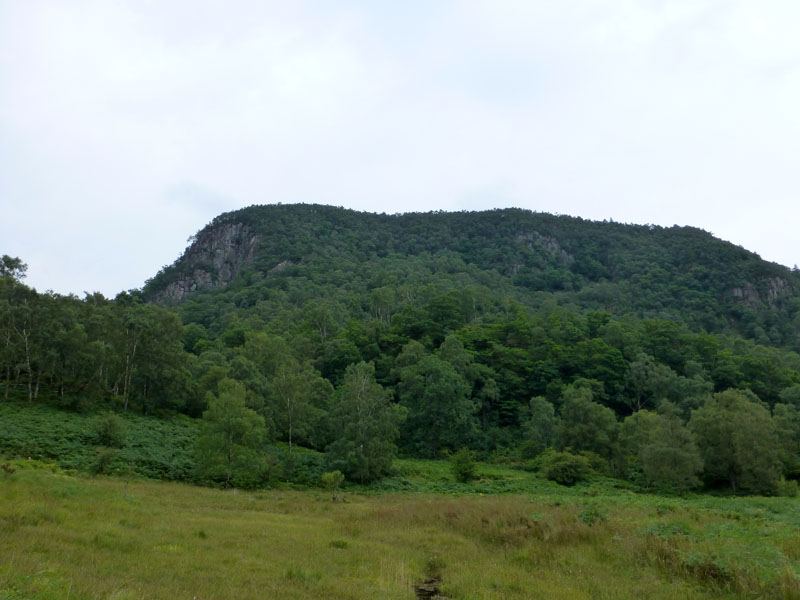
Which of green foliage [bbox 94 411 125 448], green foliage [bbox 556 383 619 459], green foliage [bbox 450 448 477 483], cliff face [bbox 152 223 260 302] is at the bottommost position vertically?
green foliage [bbox 450 448 477 483]

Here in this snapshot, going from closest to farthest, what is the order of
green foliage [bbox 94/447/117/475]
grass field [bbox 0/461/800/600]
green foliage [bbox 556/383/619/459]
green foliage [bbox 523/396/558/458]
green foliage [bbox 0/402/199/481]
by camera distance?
1. grass field [bbox 0/461/800/600]
2. green foliage [bbox 94/447/117/475]
3. green foliage [bbox 0/402/199/481]
4. green foliage [bbox 556/383/619/459]
5. green foliage [bbox 523/396/558/458]

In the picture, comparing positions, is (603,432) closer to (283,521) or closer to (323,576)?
(283,521)

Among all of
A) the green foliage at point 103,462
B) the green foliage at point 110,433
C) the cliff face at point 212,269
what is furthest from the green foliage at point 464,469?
the cliff face at point 212,269

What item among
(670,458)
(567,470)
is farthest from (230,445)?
(670,458)

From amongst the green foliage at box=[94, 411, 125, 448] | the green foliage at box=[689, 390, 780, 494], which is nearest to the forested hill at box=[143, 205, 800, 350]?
the green foliage at box=[689, 390, 780, 494]

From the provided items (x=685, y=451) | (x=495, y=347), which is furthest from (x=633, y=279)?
(x=685, y=451)

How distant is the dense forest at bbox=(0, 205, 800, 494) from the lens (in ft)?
144

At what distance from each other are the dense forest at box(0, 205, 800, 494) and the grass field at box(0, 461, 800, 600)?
18.7 meters

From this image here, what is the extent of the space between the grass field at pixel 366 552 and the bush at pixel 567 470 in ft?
77.4

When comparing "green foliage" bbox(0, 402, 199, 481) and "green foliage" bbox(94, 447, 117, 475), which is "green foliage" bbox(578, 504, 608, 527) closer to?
"green foliage" bbox(0, 402, 199, 481)

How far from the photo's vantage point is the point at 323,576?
1163cm

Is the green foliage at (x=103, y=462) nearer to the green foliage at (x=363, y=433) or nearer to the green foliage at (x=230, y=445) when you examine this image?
the green foliage at (x=230, y=445)

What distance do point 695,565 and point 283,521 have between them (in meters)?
14.8

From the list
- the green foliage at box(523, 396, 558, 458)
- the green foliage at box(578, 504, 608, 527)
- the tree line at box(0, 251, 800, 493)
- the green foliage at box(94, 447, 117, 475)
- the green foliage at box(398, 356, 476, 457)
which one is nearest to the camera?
the green foliage at box(578, 504, 608, 527)
